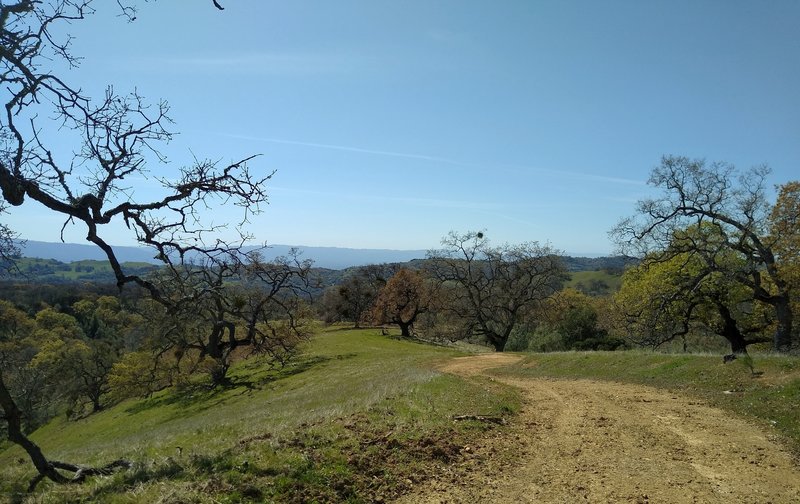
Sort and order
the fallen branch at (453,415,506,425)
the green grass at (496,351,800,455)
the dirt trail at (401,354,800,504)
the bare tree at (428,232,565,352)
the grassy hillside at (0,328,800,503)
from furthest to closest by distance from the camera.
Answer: the bare tree at (428,232,565,352) → the green grass at (496,351,800,455) → the fallen branch at (453,415,506,425) → the dirt trail at (401,354,800,504) → the grassy hillside at (0,328,800,503)

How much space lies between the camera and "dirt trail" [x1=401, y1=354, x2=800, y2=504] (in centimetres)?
727

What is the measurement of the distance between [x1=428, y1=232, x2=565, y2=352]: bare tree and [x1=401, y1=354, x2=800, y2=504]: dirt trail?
120 ft

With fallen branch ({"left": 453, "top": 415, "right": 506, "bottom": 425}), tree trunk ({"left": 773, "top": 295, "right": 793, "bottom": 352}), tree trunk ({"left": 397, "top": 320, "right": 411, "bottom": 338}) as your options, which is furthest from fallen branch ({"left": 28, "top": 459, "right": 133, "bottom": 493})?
tree trunk ({"left": 397, "top": 320, "right": 411, "bottom": 338})

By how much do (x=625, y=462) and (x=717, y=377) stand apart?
9032 millimetres

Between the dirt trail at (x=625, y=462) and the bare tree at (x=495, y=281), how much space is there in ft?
120

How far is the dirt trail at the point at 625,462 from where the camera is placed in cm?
727

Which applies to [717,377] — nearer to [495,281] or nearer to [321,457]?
[321,457]

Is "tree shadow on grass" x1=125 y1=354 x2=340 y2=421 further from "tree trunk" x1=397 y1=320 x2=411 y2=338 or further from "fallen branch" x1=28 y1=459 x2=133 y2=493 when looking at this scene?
"fallen branch" x1=28 y1=459 x2=133 y2=493

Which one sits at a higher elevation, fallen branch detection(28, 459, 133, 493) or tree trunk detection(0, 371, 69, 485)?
tree trunk detection(0, 371, 69, 485)

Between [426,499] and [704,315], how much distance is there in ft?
93.8

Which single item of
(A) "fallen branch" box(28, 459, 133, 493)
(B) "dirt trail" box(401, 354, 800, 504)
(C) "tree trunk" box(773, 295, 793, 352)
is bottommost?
(A) "fallen branch" box(28, 459, 133, 493)

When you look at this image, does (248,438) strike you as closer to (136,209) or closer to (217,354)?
(136,209)

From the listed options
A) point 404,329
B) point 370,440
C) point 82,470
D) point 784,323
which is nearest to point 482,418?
point 370,440

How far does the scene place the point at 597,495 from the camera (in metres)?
7.24
